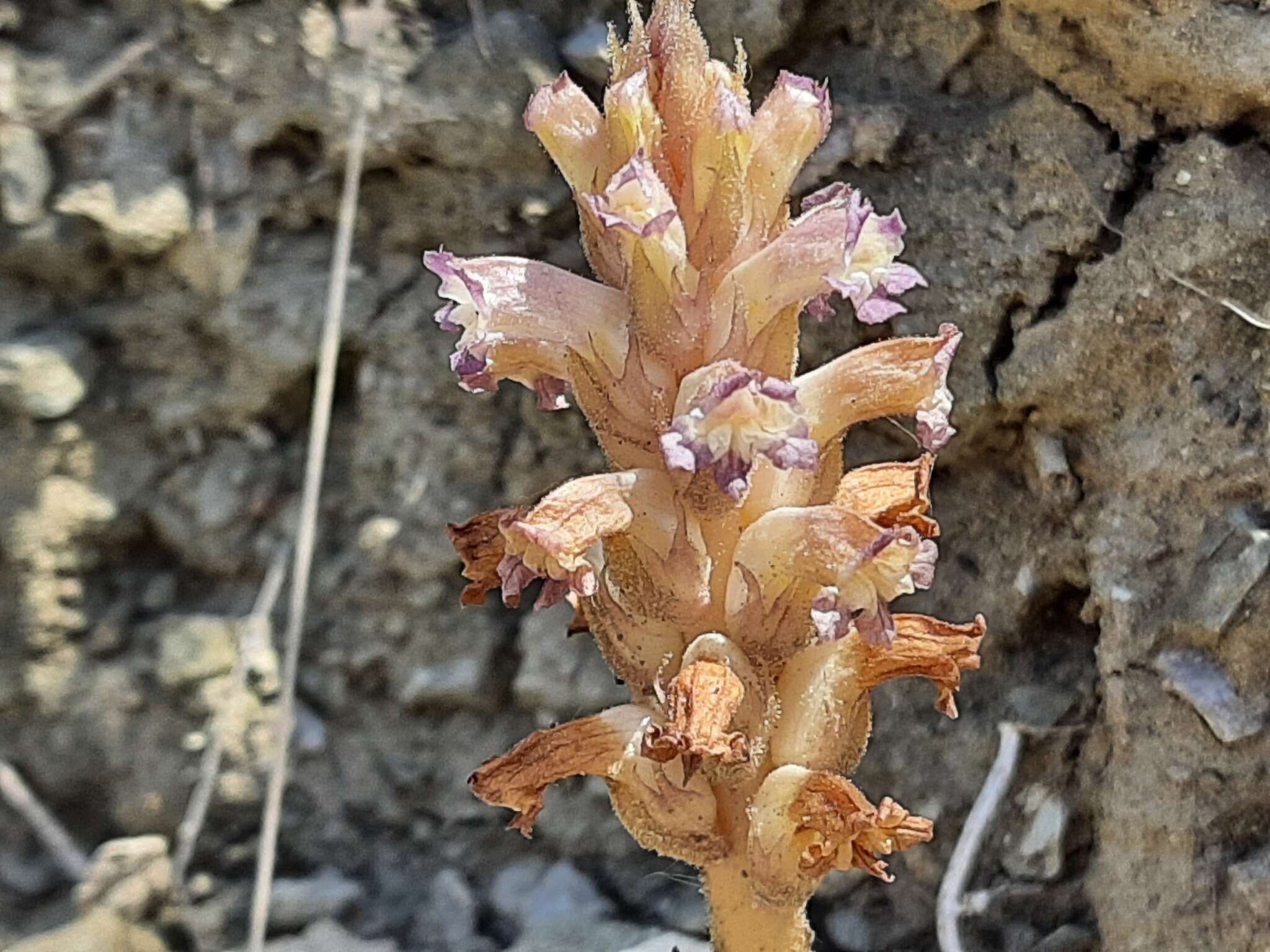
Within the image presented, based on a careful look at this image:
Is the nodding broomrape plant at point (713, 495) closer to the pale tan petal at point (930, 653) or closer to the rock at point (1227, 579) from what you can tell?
the pale tan petal at point (930, 653)

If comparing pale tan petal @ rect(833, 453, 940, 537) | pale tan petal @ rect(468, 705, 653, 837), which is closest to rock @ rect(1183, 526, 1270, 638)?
Result: pale tan petal @ rect(833, 453, 940, 537)

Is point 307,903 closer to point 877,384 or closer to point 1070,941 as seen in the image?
point 1070,941

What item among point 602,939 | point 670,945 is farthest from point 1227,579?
point 602,939

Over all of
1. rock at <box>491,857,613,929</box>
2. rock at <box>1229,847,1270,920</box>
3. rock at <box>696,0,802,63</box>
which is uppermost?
rock at <box>696,0,802,63</box>

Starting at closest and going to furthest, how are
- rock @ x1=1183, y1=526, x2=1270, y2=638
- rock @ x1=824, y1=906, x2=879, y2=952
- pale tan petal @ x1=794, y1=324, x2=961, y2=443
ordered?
pale tan petal @ x1=794, y1=324, x2=961, y2=443 < rock @ x1=1183, y1=526, x2=1270, y2=638 < rock @ x1=824, y1=906, x2=879, y2=952

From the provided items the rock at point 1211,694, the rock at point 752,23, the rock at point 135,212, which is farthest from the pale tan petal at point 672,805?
the rock at point 135,212

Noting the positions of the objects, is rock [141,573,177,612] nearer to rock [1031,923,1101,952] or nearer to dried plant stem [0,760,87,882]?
dried plant stem [0,760,87,882]
